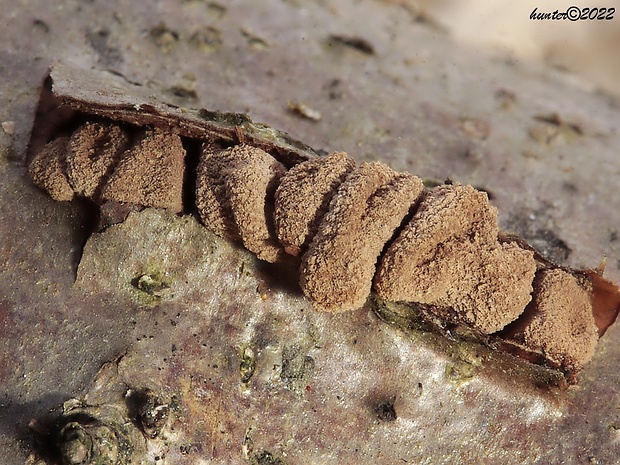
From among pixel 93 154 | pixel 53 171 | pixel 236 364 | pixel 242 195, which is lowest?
pixel 236 364

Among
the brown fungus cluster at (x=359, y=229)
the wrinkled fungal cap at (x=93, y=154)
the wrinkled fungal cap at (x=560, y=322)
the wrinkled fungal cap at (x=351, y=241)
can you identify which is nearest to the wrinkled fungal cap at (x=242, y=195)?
the brown fungus cluster at (x=359, y=229)

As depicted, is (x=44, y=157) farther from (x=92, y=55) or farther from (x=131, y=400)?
(x=92, y=55)

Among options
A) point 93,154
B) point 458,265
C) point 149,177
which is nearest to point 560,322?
point 458,265

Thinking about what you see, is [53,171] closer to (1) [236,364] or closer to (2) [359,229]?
(1) [236,364]

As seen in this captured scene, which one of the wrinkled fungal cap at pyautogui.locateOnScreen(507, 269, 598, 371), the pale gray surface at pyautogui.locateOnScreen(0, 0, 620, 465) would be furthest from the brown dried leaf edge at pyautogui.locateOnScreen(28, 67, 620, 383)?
the pale gray surface at pyautogui.locateOnScreen(0, 0, 620, 465)

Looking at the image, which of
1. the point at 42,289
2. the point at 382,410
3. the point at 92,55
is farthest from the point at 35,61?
the point at 382,410

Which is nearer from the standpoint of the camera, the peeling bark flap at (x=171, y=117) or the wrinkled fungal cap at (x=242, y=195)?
the wrinkled fungal cap at (x=242, y=195)

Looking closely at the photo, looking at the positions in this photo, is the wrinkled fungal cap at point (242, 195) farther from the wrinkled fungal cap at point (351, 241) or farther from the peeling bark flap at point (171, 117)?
the wrinkled fungal cap at point (351, 241)
